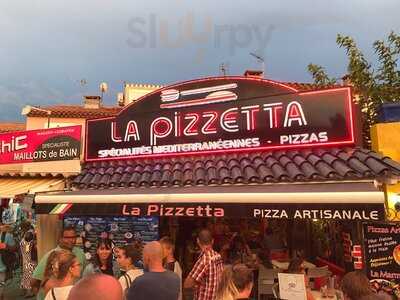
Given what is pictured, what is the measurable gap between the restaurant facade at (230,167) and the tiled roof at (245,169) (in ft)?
0.08

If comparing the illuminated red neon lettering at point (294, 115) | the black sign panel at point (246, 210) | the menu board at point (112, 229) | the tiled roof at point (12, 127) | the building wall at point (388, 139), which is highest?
the tiled roof at point (12, 127)

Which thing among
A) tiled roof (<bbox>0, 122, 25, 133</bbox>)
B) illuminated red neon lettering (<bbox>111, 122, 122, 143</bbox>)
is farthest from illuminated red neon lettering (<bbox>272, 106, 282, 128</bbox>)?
tiled roof (<bbox>0, 122, 25, 133</bbox>)

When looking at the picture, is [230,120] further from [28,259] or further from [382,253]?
[28,259]

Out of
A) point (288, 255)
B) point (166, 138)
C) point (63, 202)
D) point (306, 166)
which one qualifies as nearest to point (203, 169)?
point (166, 138)

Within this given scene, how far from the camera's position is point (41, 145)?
1180 centimetres

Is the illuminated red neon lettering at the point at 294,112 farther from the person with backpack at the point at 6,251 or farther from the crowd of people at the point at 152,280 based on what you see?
the person with backpack at the point at 6,251

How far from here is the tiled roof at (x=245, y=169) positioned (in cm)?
719

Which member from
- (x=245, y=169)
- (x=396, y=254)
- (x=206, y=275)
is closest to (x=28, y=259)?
(x=245, y=169)

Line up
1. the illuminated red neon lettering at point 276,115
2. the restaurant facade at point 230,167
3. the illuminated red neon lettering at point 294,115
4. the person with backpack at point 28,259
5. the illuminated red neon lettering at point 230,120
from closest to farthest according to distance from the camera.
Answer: the restaurant facade at point 230,167
the illuminated red neon lettering at point 294,115
the illuminated red neon lettering at point 276,115
the illuminated red neon lettering at point 230,120
the person with backpack at point 28,259

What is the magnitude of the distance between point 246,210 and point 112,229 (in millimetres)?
3949

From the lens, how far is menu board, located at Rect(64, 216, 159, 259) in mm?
8969

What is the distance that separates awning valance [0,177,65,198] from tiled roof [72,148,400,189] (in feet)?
3.09

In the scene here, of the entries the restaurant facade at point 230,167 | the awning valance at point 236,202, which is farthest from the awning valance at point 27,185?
the awning valance at point 236,202

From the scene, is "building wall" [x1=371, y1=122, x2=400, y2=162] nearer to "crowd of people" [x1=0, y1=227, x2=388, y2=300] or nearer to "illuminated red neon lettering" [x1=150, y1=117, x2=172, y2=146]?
"crowd of people" [x1=0, y1=227, x2=388, y2=300]
